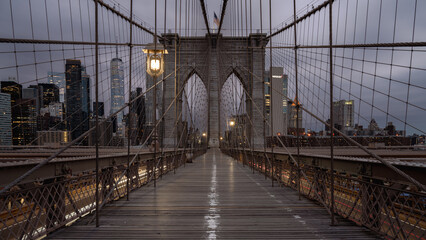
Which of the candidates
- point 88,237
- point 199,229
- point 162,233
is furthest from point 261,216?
point 88,237

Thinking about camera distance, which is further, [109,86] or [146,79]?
[146,79]

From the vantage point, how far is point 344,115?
11734 millimetres

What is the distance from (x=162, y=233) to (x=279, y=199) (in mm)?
2404

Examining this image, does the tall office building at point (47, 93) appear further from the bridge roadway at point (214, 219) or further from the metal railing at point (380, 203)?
the metal railing at point (380, 203)

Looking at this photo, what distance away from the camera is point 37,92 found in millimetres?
8234

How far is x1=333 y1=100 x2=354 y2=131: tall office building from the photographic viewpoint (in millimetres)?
11398

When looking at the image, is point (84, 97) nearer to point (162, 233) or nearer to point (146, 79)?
point (146, 79)

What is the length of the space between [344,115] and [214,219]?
10.0m

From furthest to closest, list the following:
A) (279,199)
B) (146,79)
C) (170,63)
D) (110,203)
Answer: (170,63) → (146,79) → (279,199) → (110,203)

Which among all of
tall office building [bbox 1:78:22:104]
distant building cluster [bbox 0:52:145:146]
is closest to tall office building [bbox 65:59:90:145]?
distant building cluster [bbox 0:52:145:146]

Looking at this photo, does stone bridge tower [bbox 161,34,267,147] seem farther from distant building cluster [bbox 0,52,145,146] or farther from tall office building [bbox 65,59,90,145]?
distant building cluster [bbox 0,52,145,146]

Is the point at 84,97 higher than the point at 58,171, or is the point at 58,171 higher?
the point at 84,97

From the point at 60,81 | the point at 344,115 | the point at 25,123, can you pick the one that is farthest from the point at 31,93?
the point at 344,115

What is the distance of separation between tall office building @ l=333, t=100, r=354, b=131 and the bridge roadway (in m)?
7.36
